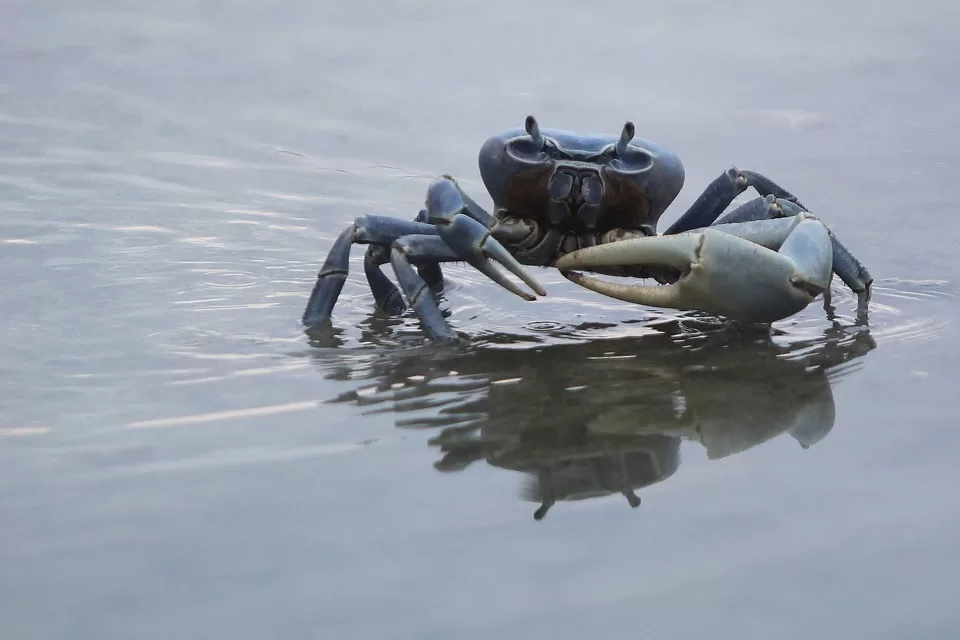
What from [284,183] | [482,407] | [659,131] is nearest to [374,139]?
[284,183]

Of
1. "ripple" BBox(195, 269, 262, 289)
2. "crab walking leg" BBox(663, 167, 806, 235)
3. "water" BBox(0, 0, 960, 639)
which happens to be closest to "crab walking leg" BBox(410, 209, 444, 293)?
"water" BBox(0, 0, 960, 639)

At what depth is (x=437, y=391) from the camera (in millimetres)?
4668

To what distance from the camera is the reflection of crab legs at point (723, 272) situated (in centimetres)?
477

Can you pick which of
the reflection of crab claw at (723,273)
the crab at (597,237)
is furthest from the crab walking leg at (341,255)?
the reflection of crab claw at (723,273)

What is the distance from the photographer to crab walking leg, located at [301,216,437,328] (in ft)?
18.7

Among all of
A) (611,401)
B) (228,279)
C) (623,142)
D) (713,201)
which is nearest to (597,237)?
(623,142)

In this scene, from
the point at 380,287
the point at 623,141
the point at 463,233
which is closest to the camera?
the point at 463,233

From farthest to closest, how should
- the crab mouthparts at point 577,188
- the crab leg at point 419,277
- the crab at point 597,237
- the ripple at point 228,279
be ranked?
the ripple at point 228,279
the crab mouthparts at point 577,188
the crab leg at point 419,277
the crab at point 597,237

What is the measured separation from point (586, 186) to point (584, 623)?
9.19 ft

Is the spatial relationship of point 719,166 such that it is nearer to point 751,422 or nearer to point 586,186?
point 586,186

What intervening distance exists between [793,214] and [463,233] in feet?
4.84

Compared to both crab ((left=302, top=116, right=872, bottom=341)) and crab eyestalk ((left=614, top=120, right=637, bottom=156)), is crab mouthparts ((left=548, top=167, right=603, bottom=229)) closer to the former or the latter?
crab ((left=302, top=116, right=872, bottom=341))

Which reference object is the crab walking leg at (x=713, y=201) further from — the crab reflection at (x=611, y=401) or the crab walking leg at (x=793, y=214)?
the crab reflection at (x=611, y=401)

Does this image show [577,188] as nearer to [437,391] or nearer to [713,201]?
[713,201]
